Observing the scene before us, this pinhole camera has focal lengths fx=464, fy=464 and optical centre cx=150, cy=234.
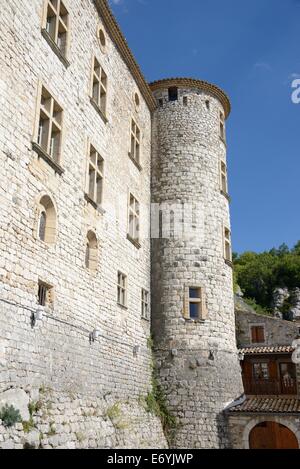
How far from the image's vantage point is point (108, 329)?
13344 mm

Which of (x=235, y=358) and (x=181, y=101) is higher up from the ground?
(x=181, y=101)

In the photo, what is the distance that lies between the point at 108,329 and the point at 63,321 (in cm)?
268

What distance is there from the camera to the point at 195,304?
17.3m

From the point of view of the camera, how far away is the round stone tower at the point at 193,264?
1589 centimetres

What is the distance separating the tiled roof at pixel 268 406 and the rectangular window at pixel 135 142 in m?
9.84

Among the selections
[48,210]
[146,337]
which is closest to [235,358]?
[146,337]

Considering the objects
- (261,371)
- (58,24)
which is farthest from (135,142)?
(261,371)

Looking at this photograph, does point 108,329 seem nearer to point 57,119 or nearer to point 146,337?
point 146,337

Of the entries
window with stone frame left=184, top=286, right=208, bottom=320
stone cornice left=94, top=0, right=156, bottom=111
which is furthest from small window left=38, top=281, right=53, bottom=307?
stone cornice left=94, top=0, right=156, bottom=111

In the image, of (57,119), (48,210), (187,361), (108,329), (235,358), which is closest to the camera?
(48,210)

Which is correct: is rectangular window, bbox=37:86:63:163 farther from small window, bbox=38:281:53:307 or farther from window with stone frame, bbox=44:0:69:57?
small window, bbox=38:281:53:307

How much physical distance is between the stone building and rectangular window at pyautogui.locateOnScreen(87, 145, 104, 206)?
871cm

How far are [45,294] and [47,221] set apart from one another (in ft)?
5.88

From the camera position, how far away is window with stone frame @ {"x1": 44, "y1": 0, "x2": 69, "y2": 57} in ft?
41.1
